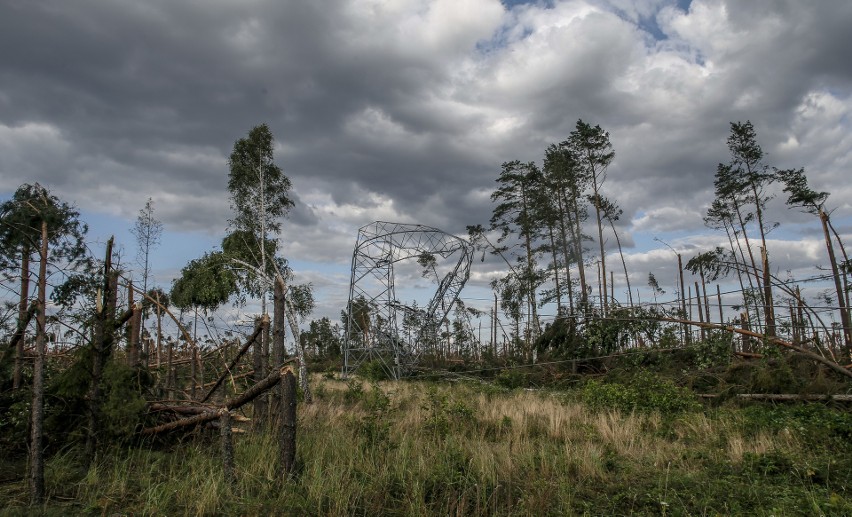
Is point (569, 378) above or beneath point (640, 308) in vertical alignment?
beneath

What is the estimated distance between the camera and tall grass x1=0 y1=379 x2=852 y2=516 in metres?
4.66

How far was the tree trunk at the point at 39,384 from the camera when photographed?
4548 mm

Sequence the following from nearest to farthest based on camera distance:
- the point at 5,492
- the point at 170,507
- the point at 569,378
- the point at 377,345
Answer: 1. the point at 170,507
2. the point at 5,492
3. the point at 569,378
4. the point at 377,345

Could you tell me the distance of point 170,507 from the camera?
4668 mm

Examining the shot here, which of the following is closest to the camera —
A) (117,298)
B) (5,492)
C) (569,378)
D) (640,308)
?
(5,492)

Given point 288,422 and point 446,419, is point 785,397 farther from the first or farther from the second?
point 288,422

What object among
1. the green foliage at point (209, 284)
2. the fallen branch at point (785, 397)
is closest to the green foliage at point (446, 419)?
the fallen branch at point (785, 397)

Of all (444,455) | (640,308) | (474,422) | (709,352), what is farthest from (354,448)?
(640,308)

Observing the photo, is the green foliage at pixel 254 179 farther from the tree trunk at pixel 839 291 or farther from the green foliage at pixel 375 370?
the tree trunk at pixel 839 291

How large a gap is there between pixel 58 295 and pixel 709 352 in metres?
11.4

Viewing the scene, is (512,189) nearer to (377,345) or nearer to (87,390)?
(377,345)

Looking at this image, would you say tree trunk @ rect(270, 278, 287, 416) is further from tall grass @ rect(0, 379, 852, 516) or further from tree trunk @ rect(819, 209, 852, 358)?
tree trunk @ rect(819, 209, 852, 358)

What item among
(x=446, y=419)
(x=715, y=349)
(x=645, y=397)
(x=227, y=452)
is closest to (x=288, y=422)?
(x=227, y=452)

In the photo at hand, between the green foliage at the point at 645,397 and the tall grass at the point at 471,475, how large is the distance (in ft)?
5.93
